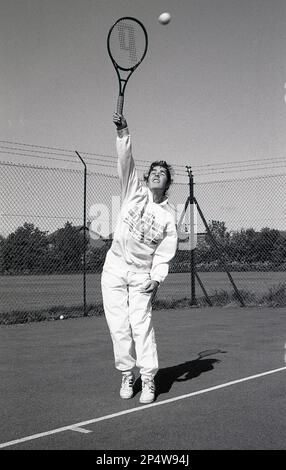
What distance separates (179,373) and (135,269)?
5.02 feet

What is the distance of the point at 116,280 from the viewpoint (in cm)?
472

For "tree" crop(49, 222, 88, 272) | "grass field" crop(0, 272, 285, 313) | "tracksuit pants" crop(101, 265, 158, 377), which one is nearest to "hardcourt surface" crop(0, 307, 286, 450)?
"tracksuit pants" crop(101, 265, 158, 377)

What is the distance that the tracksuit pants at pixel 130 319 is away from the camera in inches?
183

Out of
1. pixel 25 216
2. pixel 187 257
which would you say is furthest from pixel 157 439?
pixel 187 257

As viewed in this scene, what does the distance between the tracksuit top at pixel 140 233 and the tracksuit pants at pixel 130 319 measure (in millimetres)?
101

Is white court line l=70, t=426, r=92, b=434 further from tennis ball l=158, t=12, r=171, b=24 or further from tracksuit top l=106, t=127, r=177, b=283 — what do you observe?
tennis ball l=158, t=12, r=171, b=24

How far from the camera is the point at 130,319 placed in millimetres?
4707

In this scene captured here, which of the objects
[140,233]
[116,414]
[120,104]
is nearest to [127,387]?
[116,414]

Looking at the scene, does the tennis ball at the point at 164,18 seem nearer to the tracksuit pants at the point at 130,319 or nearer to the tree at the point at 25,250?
the tracksuit pants at the point at 130,319

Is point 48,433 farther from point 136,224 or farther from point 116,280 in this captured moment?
point 136,224

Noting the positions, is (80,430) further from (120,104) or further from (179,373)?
(120,104)

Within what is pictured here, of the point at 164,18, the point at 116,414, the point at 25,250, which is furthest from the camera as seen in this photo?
the point at 25,250

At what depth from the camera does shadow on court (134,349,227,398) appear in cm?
517
